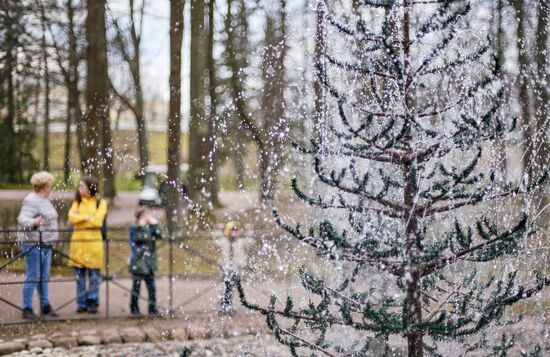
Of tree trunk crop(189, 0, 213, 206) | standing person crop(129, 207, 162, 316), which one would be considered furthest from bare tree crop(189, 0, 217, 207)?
standing person crop(129, 207, 162, 316)

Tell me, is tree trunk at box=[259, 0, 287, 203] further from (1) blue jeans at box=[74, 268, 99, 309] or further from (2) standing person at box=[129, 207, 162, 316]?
(1) blue jeans at box=[74, 268, 99, 309]

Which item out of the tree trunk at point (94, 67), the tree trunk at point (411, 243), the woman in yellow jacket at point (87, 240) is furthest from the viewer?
the tree trunk at point (94, 67)

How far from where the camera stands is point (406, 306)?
3.36 metres

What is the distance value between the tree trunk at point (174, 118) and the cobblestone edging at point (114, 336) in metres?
4.82

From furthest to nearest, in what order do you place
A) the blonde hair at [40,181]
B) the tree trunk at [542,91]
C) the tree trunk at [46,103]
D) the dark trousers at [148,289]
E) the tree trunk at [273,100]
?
the tree trunk at [46,103] < the tree trunk at [273,100] < the tree trunk at [542,91] < the dark trousers at [148,289] < the blonde hair at [40,181]

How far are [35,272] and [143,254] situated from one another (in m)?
1.22

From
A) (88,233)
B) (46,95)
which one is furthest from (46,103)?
(88,233)

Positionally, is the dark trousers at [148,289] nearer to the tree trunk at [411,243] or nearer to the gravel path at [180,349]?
the gravel path at [180,349]

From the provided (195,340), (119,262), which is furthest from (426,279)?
(119,262)

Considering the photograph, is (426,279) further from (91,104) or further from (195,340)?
(91,104)

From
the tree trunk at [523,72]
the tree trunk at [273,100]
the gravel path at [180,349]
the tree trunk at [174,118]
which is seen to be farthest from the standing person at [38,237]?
the tree trunk at [523,72]

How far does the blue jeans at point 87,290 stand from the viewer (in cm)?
868

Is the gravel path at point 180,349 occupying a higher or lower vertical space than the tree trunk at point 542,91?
lower

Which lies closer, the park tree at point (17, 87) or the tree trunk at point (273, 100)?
the tree trunk at point (273, 100)
